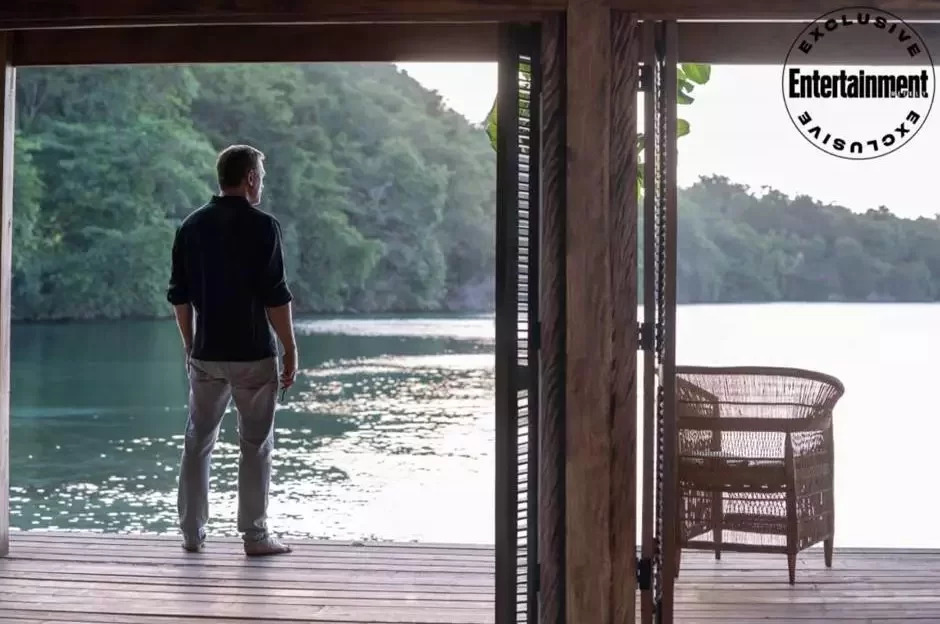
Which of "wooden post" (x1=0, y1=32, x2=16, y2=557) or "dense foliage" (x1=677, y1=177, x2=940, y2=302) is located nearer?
"wooden post" (x1=0, y1=32, x2=16, y2=557)

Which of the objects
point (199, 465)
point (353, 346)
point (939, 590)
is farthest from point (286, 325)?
point (353, 346)

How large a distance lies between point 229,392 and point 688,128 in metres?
2.22

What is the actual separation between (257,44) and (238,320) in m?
1.08

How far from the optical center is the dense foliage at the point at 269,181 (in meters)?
26.4

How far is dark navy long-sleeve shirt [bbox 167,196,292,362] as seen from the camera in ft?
14.6

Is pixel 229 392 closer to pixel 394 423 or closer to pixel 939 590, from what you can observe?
pixel 939 590

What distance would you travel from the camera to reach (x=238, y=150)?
4.48 meters

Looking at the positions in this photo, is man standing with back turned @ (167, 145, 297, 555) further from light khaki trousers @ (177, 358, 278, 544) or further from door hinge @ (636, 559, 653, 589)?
door hinge @ (636, 559, 653, 589)

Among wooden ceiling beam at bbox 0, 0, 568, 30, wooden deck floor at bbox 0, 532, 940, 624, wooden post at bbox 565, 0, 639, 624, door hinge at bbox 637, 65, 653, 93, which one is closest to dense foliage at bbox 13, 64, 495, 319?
wooden deck floor at bbox 0, 532, 940, 624

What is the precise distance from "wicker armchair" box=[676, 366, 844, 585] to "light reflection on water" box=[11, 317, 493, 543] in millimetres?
1809

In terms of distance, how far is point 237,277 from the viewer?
4.45m

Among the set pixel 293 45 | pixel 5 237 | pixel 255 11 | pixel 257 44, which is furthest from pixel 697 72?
pixel 5 237

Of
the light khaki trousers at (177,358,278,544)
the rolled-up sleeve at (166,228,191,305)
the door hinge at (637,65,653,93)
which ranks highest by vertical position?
the door hinge at (637,65,653,93)

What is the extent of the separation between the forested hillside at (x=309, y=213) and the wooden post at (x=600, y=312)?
901 inches
